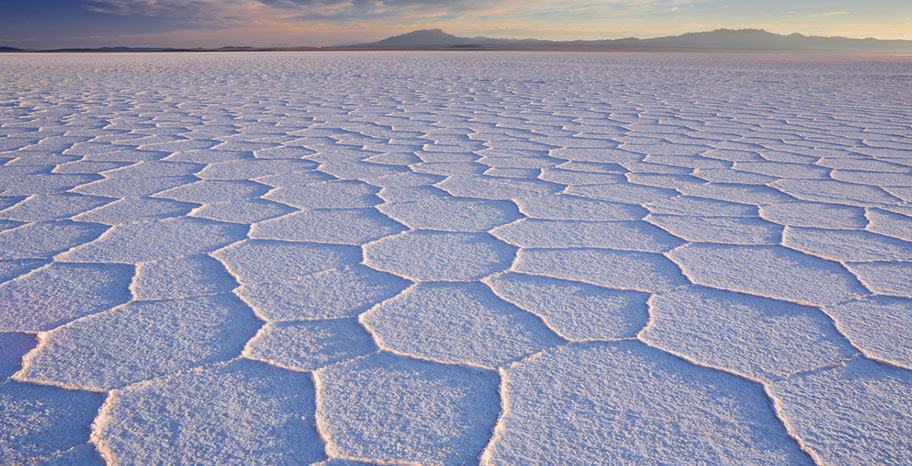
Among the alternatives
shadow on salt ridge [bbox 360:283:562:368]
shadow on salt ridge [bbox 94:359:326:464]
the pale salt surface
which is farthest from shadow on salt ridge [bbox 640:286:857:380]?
shadow on salt ridge [bbox 94:359:326:464]

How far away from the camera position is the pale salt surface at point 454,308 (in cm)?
91

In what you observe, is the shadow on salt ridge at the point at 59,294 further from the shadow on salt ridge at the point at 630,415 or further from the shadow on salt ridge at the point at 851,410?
the shadow on salt ridge at the point at 851,410

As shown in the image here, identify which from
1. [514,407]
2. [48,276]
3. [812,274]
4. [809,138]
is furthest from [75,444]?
[809,138]

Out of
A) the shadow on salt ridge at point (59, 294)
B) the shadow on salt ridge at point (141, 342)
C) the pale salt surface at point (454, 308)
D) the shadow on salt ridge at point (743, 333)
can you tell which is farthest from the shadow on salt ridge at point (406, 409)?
the shadow on salt ridge at point (59, 294)

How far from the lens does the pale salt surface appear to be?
0.91 meters

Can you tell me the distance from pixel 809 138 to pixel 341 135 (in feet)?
8.58

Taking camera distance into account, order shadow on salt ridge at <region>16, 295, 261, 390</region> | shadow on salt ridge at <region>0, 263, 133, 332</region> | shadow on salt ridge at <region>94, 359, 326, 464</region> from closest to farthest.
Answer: shadow on salt ridge at <region>94, 359, 326, 464</region>
shadow on salt ridge at <region>16, 295, 261, 390</region>
shadow on salt ridge at <region>0, 263, 133, 332</region>

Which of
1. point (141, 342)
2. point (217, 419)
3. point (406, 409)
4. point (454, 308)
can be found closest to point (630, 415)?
point (406, 409)

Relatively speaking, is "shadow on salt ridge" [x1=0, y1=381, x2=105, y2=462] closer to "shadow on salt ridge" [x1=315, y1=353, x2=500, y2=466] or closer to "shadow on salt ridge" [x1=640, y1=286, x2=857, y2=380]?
"shadow on salt ridge" [x1=315, y1=353, x2=500, y2=466]

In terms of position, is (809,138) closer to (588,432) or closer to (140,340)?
(588,432)

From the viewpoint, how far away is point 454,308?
4.31 feet

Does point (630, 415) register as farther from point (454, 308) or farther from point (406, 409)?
point (454, 308)

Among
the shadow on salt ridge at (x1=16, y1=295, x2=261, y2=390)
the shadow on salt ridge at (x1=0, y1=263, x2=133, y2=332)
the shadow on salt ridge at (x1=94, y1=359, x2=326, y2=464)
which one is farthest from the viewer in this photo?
the shadow on salt ridge at (x1=0, y1=263, x2=133, y2=332)

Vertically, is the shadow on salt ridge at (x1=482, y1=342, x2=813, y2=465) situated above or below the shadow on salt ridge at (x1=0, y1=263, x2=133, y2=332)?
below
